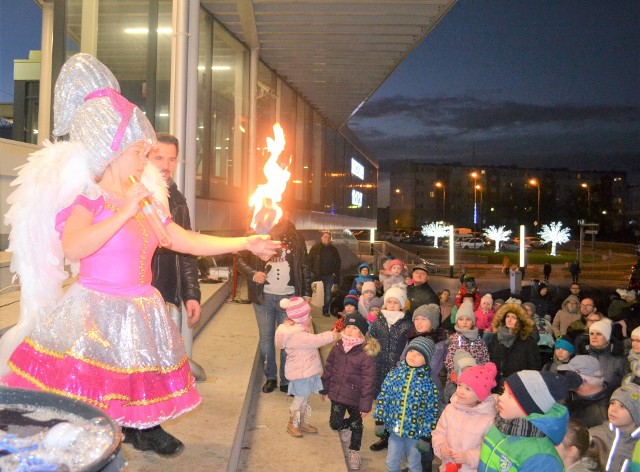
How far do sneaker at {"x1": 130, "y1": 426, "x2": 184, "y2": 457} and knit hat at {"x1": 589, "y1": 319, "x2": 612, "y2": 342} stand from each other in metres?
4.68

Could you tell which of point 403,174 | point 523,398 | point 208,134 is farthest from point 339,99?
point 403,174

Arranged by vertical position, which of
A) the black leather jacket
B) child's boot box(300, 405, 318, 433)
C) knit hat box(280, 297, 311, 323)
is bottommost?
child's boot box(300, 405, 318, 433)

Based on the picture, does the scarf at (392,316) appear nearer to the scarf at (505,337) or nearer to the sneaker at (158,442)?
the scarf at (505,337)

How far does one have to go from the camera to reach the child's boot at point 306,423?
18.8 feet

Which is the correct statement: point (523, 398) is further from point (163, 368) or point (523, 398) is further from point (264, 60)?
point (264, 60)

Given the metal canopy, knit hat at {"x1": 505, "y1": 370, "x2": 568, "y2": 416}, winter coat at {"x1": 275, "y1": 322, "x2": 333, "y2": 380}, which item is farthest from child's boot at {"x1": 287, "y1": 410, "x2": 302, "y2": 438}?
the metal canopy

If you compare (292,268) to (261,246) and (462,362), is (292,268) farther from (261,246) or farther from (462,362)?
(261,246)

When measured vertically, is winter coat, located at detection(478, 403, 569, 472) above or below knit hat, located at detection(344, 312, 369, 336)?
below

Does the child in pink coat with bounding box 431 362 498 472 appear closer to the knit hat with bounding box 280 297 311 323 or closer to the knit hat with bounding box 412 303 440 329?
the knit hat with bounding box 412 303 440 329

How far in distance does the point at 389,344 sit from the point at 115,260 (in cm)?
397

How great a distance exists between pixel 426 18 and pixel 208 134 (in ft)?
16.7

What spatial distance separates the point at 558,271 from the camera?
110 feet

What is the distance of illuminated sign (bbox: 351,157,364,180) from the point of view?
3664cm

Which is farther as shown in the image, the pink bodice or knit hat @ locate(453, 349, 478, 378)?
knit hat @ locate(453, 349, 478, 378)
